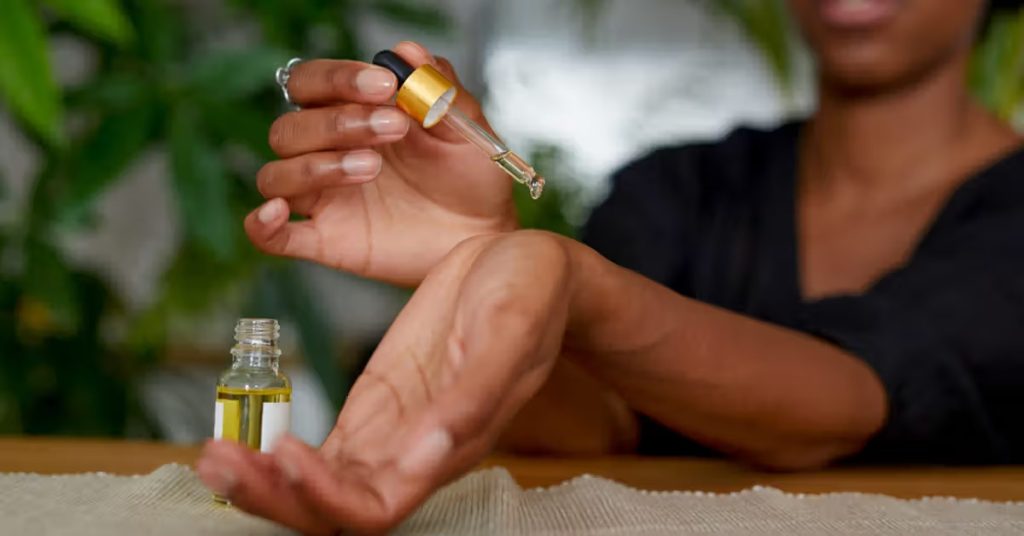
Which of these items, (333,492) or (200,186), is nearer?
(333,492)

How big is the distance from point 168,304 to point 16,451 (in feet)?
2.59

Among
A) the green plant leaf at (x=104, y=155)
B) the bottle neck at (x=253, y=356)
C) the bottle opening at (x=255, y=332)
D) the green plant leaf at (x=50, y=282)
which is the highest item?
the bottle opening at (x=255, y=332)

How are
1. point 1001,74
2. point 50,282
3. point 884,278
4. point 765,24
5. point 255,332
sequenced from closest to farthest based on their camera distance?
point 255,332, point 884,278, point 50,282, point 1001,74, point 765,24

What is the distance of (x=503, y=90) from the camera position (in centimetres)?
246

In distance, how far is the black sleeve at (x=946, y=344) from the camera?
0.76 meters

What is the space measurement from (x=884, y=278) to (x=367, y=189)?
16.8 inches

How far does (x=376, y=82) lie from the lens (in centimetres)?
56

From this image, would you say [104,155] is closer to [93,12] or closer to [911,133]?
[93,12]

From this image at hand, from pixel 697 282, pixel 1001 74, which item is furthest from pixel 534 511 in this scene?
pixel 1001 74

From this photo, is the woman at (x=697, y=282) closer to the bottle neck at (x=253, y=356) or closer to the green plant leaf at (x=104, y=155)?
the bottle neck at (x=253, y=356)

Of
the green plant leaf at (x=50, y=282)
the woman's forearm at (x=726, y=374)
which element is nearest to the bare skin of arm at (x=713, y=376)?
the woman's forearm at (x=726, y=374)

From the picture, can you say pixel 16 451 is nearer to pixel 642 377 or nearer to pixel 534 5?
pixel 642 377

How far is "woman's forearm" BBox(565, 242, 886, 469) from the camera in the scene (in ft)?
1.85

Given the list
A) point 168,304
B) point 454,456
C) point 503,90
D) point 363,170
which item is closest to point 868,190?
point 363,170
